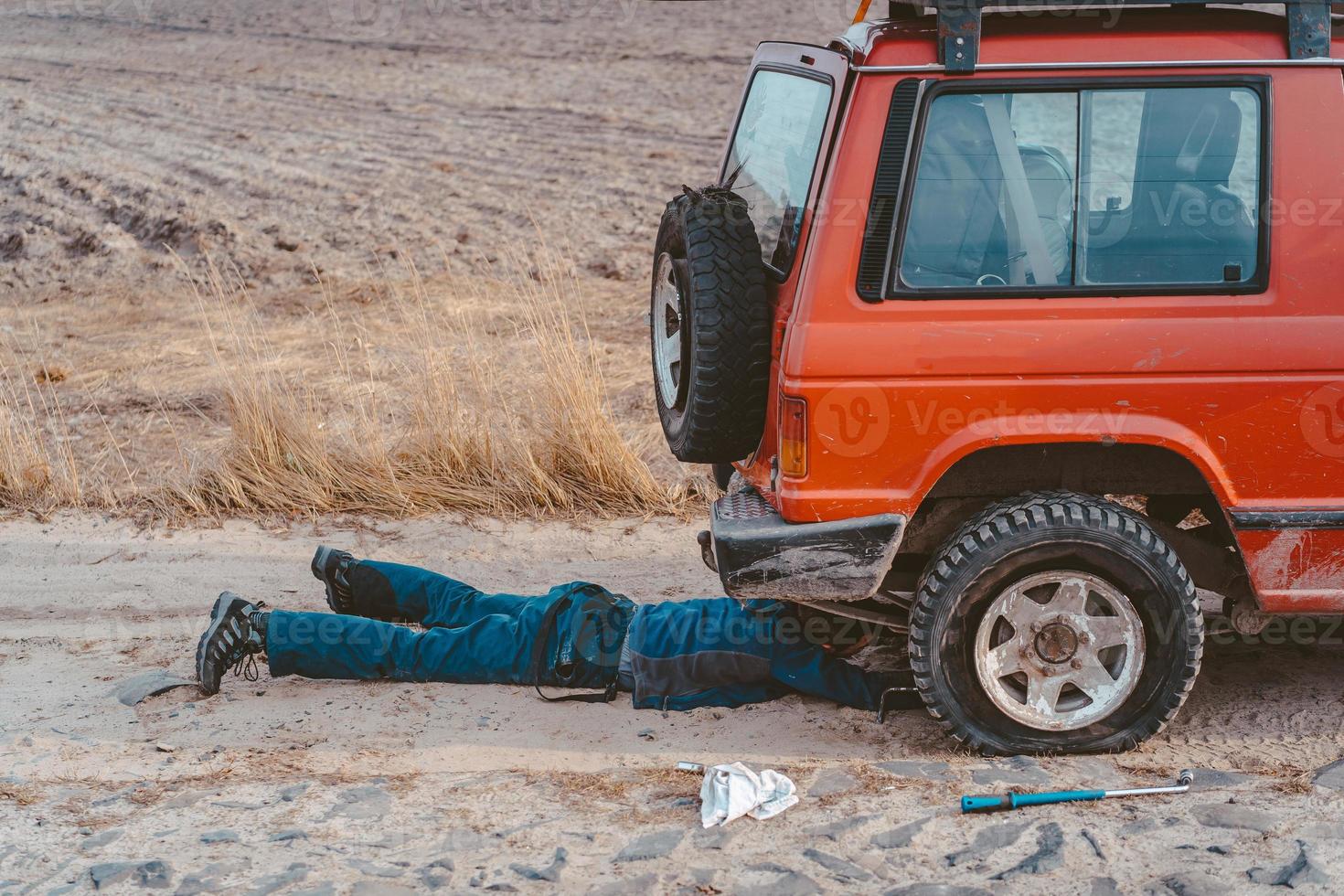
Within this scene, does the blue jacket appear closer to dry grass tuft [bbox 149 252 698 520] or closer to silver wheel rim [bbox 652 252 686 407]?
silver wheel rim [bbox 652 252 686 407]

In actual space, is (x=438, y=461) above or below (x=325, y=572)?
above

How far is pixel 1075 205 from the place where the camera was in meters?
3.84

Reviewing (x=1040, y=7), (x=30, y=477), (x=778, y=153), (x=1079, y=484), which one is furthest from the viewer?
(x=30, y=477)

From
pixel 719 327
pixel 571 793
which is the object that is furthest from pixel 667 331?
pixel 571 793

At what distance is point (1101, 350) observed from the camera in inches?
149

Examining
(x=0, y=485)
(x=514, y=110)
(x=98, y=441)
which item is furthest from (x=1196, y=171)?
(x=514, y=110)

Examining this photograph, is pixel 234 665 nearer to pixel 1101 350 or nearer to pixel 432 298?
pixel 1101 350

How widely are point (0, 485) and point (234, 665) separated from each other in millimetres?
2593

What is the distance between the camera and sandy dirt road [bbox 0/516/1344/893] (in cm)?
351

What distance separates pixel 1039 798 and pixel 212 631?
269 centimetres

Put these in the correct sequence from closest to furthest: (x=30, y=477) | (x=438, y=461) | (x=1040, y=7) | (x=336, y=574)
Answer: (x=1040, y=7) < (x=336, y=574) < (x=30, y=477) < (x=438, y=461)

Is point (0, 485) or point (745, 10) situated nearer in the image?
point (0, 485)

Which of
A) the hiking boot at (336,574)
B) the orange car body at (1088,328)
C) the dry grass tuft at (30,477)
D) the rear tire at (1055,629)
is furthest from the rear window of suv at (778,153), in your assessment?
the dry grass tuft at (30,477)

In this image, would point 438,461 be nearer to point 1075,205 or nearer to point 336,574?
point 336,574
